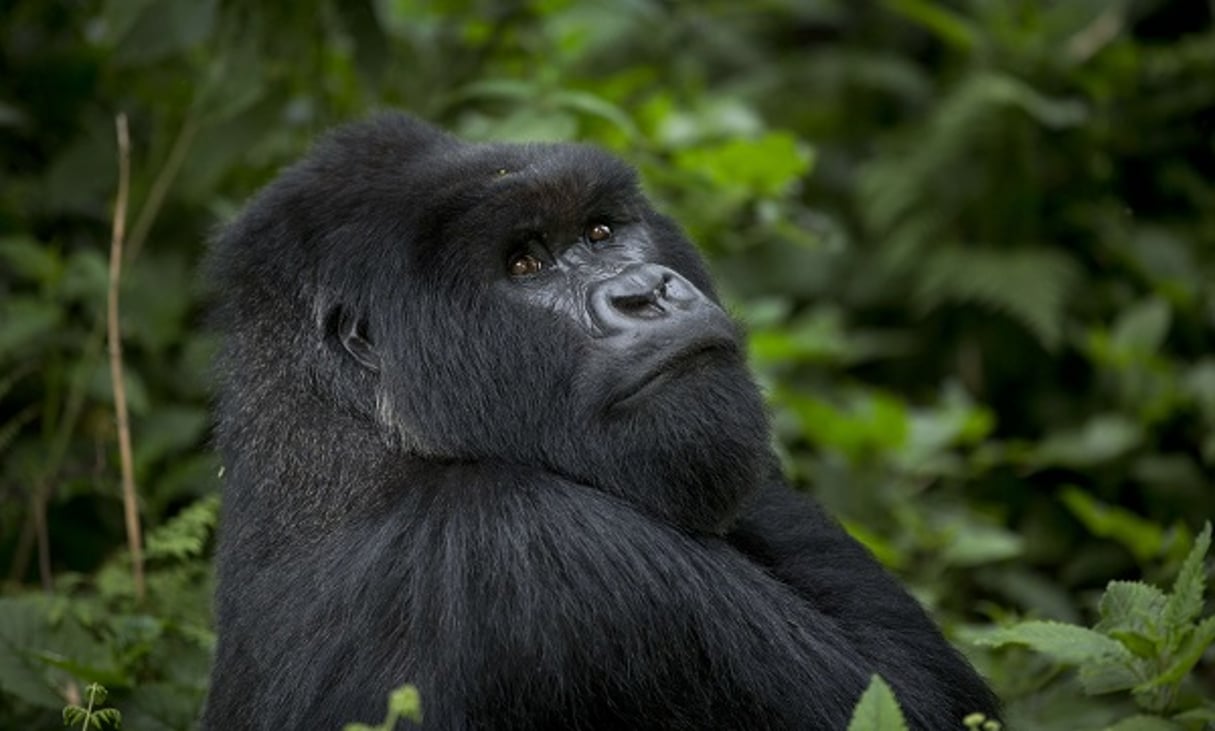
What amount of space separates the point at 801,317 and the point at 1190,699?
12.9 feet

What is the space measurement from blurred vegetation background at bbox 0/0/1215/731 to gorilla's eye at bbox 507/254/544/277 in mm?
885

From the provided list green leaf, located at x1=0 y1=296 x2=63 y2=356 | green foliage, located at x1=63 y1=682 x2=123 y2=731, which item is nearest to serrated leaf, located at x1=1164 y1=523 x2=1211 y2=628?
green foliage, located at x1=63 y1=682 x2=123 y2=731

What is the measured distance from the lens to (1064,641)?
326 centimetres

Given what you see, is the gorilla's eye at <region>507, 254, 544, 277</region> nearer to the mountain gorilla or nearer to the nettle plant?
the mountain gorilla

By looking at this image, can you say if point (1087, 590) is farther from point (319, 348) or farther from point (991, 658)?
point (319, 348)

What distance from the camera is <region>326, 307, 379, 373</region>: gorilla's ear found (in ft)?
11.1

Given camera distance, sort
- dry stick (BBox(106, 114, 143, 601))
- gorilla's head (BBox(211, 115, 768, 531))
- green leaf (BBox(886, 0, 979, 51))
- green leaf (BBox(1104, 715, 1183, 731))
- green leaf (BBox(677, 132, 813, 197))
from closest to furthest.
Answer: gorilla's head (BBox(211, 115, 768, 531)) → green leaf (BBox(1104, 715, 1183, 731)) → dry stick (BBox(106, 114, 143, 601)) → green leaf (BBox(677, 132, 813, 197)) → green leaf (BBox(886, 0, 979, 51))

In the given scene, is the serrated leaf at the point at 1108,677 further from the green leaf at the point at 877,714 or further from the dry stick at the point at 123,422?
the dry stick at the point at 123,422

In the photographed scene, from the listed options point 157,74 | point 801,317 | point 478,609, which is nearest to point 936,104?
point 801,317

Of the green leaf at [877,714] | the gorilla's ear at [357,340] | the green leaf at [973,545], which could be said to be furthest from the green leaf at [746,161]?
the green leaf at [877,714]

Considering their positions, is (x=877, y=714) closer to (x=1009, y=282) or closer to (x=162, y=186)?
(x=162, y=186)

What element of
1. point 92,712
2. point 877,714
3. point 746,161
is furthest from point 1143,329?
point 92,712

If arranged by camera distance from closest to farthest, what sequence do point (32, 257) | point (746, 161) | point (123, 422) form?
point (123, 422) < point (32, 257) < point (746, 161)

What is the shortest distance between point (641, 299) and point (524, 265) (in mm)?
278
